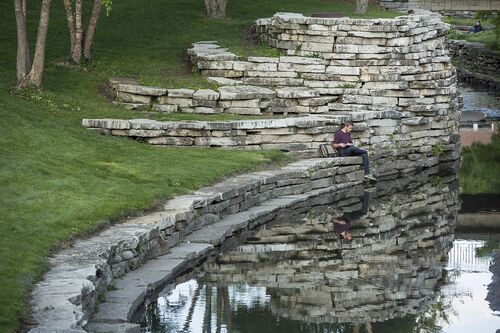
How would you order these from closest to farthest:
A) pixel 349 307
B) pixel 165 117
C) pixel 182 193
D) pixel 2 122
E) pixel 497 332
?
pixel 497 332 < pixel 349 307 < pixel 182 193 < pixel 2 122 < pixel 165 117

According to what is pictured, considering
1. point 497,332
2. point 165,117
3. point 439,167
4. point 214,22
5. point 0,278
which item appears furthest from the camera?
point 214,22

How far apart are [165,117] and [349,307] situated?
38.6ft

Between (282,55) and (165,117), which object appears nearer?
(165,117)

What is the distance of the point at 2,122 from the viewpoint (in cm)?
2652

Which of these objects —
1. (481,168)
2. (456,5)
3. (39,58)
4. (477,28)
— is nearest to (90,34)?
(39,58)

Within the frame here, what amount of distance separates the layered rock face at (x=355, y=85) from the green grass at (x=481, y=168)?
0.81 meters

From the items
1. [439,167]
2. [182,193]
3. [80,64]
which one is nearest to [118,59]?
[80,64]

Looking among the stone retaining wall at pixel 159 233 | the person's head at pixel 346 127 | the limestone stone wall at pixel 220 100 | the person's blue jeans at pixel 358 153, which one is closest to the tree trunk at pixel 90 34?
the limestone stone wall at pixel 220 100

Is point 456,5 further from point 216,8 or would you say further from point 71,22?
point 71,22

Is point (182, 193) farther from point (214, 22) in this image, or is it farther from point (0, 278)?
point (214, 22)

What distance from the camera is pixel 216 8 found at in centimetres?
3994

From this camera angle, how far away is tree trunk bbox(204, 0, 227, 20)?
131ft

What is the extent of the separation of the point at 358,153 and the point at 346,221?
Answer: 4.27m

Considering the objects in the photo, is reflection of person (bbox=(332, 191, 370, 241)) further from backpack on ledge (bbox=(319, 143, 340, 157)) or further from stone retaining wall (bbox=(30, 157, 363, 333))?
backpack on ledge (bbox=(319, 143, 340, 157))
